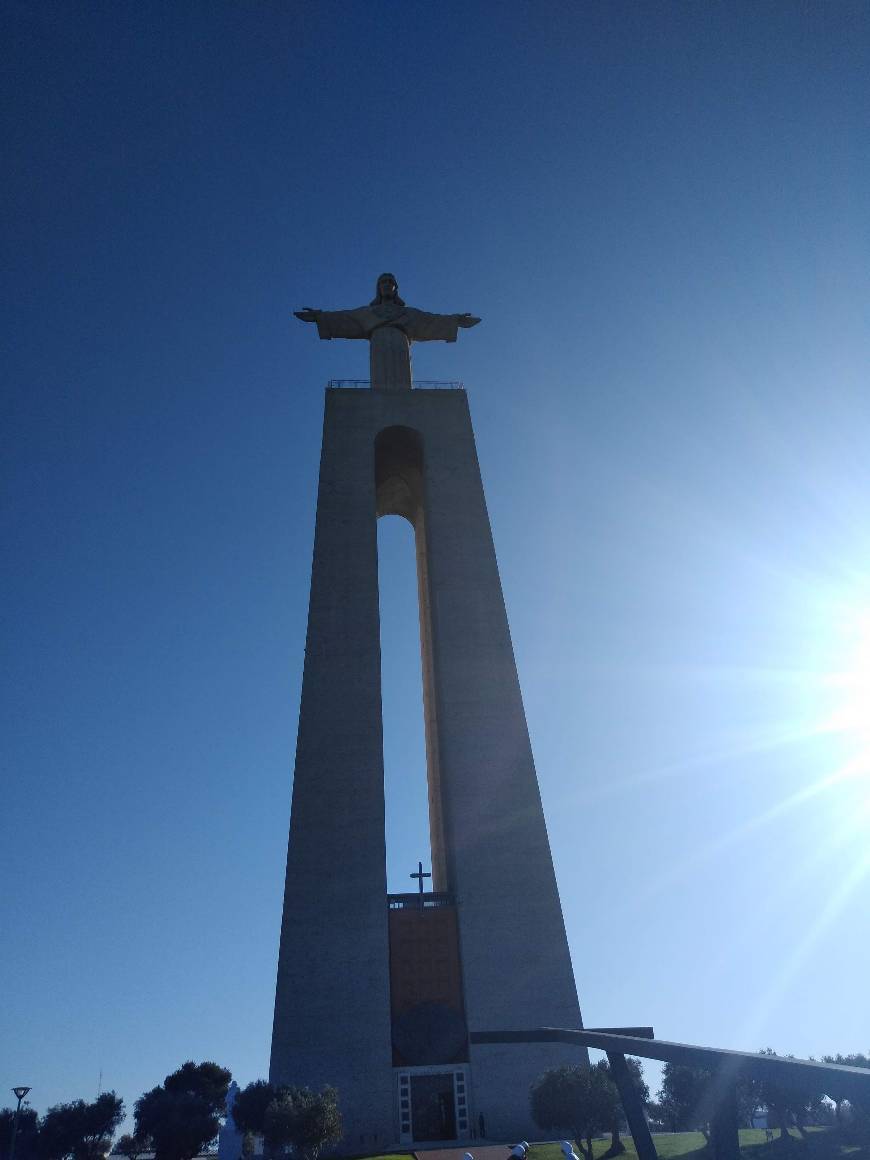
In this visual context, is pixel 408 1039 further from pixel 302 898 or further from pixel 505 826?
pixel 505 826

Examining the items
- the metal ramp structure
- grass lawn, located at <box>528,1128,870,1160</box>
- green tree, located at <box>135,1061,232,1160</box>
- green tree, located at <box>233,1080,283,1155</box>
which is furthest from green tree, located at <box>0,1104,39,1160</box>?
the metal ramp structure

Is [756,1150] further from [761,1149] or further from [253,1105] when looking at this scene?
[253,1105]

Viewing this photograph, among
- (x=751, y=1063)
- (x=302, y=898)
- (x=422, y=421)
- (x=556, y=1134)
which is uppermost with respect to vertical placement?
(x=422, y=421)

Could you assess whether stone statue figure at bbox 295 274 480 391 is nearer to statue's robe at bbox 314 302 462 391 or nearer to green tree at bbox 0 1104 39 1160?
statue's robe at bbox 314 302 462 391

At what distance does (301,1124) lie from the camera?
1542 cm

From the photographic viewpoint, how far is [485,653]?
84.3ft

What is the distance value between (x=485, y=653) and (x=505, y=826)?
515 cm

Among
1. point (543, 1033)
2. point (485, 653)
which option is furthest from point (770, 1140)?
point (485, 653)

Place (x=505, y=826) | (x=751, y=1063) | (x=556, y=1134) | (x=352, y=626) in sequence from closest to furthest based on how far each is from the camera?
1. (x=751, y=1063)
2. (x=556, y=1134)
3. (x=505, y=826)
4. (x=352, y=626)

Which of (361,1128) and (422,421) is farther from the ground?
(422,421)

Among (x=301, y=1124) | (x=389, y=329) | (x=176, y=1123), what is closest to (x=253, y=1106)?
(x=301, y=1124)

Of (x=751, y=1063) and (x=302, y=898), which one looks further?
(x=302, y=898)

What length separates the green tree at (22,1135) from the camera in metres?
28.5

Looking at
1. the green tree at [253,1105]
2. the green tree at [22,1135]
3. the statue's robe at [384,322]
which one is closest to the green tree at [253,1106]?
the green tree at [253,1105]
